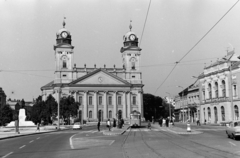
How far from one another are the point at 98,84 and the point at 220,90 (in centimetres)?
4302

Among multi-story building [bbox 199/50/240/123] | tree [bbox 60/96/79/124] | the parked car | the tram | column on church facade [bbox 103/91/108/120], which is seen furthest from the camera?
column on church facade [bbox 103/91/108/120]

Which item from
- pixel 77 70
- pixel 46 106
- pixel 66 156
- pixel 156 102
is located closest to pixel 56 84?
pixel 77 70

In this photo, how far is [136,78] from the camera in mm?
104250

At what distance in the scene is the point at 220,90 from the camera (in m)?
66.0

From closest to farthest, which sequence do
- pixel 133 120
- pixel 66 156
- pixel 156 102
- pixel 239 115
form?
1. pixel 66 156
2. pixel 133 120
3. pixel 239 115
4. pixel 156 102

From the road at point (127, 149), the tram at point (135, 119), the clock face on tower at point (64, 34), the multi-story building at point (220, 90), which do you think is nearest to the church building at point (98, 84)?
the clock face on tower at point (64, 34)

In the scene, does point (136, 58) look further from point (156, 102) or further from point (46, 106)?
point (46, 106)

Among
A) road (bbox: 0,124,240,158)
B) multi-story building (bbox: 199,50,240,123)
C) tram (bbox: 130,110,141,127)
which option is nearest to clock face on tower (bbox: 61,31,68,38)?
multi-story building (bbox: 199,50,240,123)

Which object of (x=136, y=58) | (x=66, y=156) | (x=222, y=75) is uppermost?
(x=136, y=58)

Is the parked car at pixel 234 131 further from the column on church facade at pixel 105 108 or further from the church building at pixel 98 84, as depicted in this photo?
the column on church facade at pixel 105 108

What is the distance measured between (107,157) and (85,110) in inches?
3347

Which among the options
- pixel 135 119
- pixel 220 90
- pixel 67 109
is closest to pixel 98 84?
pixel 67 109

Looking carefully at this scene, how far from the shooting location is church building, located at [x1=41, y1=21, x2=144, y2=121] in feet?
322

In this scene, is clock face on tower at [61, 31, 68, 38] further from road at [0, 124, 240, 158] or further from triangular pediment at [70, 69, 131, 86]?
road at [0, 124, 240, 158]
